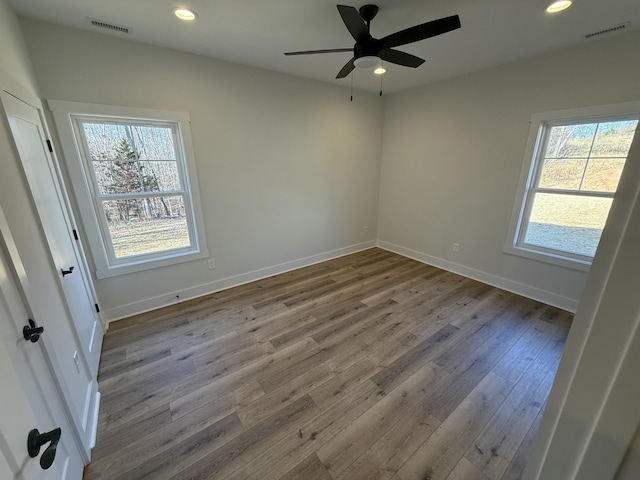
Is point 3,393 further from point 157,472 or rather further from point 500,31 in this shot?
point 500,31

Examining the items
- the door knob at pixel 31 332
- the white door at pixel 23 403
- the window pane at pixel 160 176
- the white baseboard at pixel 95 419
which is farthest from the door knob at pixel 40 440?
the window pane at pixel 160 176

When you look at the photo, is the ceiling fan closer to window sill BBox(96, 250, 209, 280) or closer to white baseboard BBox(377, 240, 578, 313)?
window sill BBox(96, 250, 209, 280)

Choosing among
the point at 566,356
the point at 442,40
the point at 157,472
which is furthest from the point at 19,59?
the point at 442,40

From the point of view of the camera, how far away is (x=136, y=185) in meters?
2.72

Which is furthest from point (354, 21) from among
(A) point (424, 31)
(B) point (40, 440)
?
(B) point (40, 440)

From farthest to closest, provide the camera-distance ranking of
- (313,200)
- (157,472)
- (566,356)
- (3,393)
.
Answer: (313,200) < (157,472) < (3,393) < (566,356)

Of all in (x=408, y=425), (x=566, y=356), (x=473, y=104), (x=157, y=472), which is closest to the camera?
(x=566, y=356)

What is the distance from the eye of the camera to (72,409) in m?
1.34

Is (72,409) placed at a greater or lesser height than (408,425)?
greater

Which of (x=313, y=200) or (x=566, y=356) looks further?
(x=313, y=200)

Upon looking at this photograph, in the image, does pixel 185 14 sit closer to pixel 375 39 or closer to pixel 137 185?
pixel 375 39

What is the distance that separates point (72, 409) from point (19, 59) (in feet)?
7.53

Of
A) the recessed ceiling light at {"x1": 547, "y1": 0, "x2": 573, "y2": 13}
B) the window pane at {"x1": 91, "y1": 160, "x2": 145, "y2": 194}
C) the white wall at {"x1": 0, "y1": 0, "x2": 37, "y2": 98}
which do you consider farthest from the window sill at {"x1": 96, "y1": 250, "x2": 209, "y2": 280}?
the recessed ceiling light at {"x1": 547, "y1": 0, "x2": 573, "y2": 13}

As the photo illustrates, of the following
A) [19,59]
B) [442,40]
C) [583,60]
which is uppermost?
[442,40]
